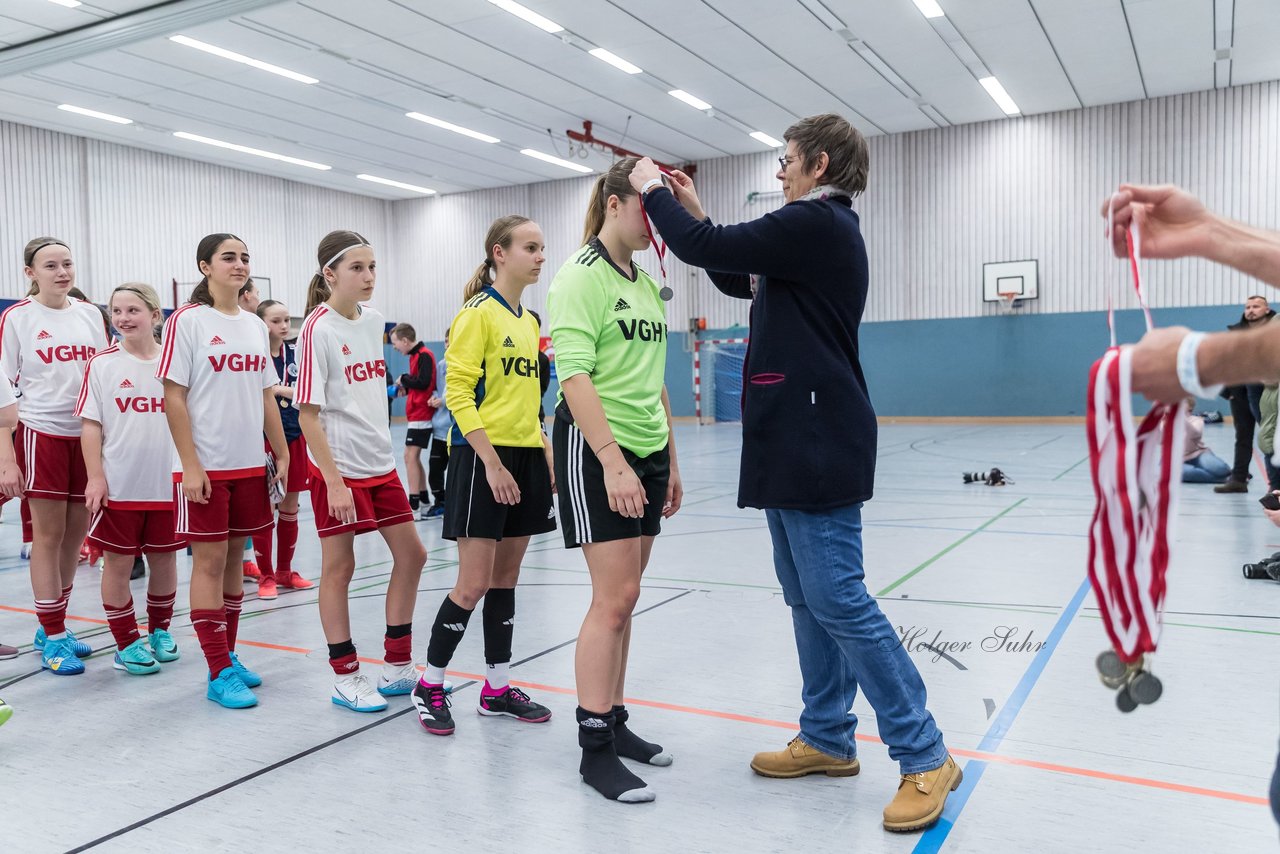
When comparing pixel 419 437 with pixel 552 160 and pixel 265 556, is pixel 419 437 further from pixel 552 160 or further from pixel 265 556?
pixel 552 160

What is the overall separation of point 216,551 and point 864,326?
17.3 m

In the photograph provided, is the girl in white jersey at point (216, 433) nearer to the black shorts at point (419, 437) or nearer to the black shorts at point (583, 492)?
the black shorts at point (583, 492)

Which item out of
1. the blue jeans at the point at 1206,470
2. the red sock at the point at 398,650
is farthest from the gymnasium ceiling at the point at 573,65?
the red sock at the point at 398,650

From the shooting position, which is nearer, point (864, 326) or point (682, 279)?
point (864, 326)

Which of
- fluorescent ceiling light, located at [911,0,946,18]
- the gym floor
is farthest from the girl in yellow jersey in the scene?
fluorescent ceiling light, located at [911,0,946,18]

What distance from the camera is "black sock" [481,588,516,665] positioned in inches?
127

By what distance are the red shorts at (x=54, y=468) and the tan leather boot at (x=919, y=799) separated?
3555 mm

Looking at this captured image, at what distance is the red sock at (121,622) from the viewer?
150 inches

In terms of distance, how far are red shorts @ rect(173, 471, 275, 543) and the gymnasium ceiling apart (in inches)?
349

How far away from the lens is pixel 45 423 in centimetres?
412

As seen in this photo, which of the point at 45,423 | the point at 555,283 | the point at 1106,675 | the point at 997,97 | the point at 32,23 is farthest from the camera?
the point at 997,97

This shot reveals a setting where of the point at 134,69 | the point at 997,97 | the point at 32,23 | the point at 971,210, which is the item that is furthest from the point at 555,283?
the point at 971,210

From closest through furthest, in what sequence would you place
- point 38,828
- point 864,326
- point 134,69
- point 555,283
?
1. point 38,828
2. point 555,283
3. point 134,69
4. point 864,326

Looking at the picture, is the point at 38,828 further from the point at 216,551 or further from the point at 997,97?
the point at 997,97
